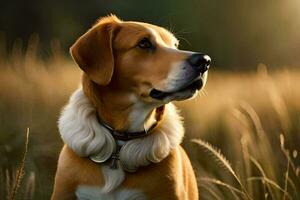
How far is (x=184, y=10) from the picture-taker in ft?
37.1

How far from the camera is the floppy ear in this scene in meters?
4.20

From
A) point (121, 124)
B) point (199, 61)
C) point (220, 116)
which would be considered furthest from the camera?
point (220, 116)

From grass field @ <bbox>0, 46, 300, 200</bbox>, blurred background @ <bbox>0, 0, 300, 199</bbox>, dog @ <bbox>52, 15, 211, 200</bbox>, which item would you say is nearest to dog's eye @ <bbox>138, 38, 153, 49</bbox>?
dog @ <bbox>52, 15, 211, 200</bbox>

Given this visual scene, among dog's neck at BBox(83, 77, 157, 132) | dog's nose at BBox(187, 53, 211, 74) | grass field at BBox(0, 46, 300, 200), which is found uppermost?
dog's nose at BBox(187, 53, 211, 74)

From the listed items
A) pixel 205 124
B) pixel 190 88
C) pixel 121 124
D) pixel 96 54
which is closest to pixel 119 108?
pixel 121 124

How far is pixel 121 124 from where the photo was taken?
14.2ft

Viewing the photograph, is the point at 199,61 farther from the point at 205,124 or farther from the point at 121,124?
the point at 205,124

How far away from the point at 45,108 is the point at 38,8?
5.06 m

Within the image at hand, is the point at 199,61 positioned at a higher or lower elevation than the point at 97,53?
higher

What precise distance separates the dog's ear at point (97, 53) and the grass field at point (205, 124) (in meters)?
1.04

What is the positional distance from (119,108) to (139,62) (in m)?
0.28

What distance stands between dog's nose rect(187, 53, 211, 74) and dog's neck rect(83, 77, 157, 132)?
40 centimetres

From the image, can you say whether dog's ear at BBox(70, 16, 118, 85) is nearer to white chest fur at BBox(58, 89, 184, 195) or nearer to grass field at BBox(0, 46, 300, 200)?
white chest fur at BBox(58, 89, 184, 195)

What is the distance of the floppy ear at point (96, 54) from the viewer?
4.20m
